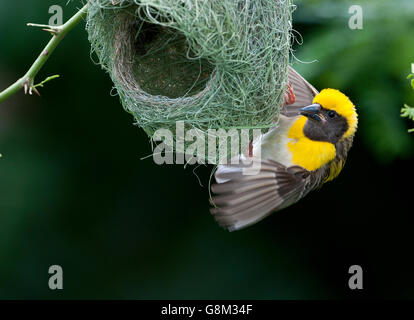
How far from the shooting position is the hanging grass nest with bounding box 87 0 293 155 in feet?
6.60

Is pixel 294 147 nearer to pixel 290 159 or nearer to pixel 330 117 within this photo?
pixel 290 159

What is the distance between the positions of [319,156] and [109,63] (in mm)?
907

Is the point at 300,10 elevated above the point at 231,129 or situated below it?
above

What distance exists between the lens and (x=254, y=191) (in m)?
2.38

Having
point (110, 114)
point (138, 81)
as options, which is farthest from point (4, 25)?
point (138, 81)

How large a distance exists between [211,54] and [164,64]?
19.8 inches

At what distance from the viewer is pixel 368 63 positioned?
10.0 ft

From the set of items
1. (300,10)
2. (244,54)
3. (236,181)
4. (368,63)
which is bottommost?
(236,181)

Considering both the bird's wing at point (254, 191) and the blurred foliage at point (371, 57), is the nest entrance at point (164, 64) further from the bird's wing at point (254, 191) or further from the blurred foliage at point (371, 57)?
the blurred foliage at point (371, 57)

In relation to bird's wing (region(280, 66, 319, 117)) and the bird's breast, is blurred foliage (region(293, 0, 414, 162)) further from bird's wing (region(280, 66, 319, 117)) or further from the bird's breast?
the bird's breast

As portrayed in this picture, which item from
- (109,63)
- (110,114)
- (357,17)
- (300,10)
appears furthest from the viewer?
(110,114)

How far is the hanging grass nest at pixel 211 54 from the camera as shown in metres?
2.01

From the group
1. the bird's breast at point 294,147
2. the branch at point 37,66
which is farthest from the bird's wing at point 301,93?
the branch at point 37,66

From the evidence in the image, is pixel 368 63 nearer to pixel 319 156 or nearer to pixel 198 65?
pixel 319 156
